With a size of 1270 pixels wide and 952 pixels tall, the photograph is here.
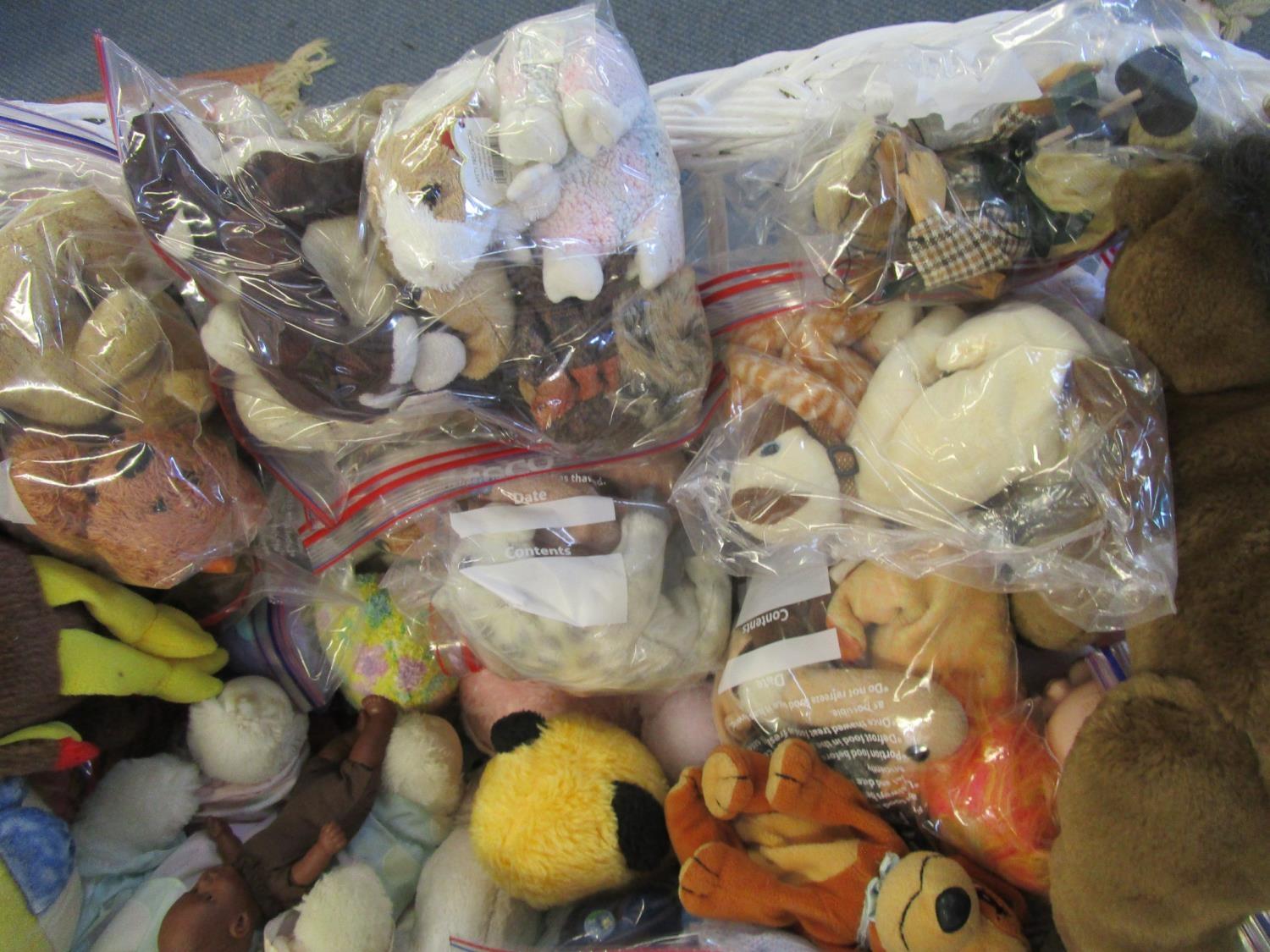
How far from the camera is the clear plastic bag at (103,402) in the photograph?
2.06ft

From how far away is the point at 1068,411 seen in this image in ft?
1.86

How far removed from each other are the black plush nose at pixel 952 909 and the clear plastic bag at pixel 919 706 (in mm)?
68

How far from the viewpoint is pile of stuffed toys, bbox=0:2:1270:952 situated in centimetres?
56

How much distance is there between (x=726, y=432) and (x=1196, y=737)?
0.36 m

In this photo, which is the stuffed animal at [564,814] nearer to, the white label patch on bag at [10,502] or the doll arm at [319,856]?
the doll arm at [319,856]

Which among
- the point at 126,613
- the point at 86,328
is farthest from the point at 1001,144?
the point at 126,613

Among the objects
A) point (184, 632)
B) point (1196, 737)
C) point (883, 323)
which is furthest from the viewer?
point (184, 632)

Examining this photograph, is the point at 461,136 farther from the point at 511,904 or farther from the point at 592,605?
the point at 511,904

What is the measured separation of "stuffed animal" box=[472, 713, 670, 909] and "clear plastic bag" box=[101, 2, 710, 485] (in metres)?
0.29

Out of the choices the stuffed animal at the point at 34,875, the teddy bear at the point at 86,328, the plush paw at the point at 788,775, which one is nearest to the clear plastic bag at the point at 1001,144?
the plush paw at the point at 788,775

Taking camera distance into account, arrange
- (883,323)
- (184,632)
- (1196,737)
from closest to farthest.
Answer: (1196,737) → (883,323) → (184,632)

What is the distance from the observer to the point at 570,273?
0.58 meters

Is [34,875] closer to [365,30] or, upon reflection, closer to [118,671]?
[118,671]

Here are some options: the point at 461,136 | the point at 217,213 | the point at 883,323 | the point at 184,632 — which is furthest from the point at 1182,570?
the point at 184,632
